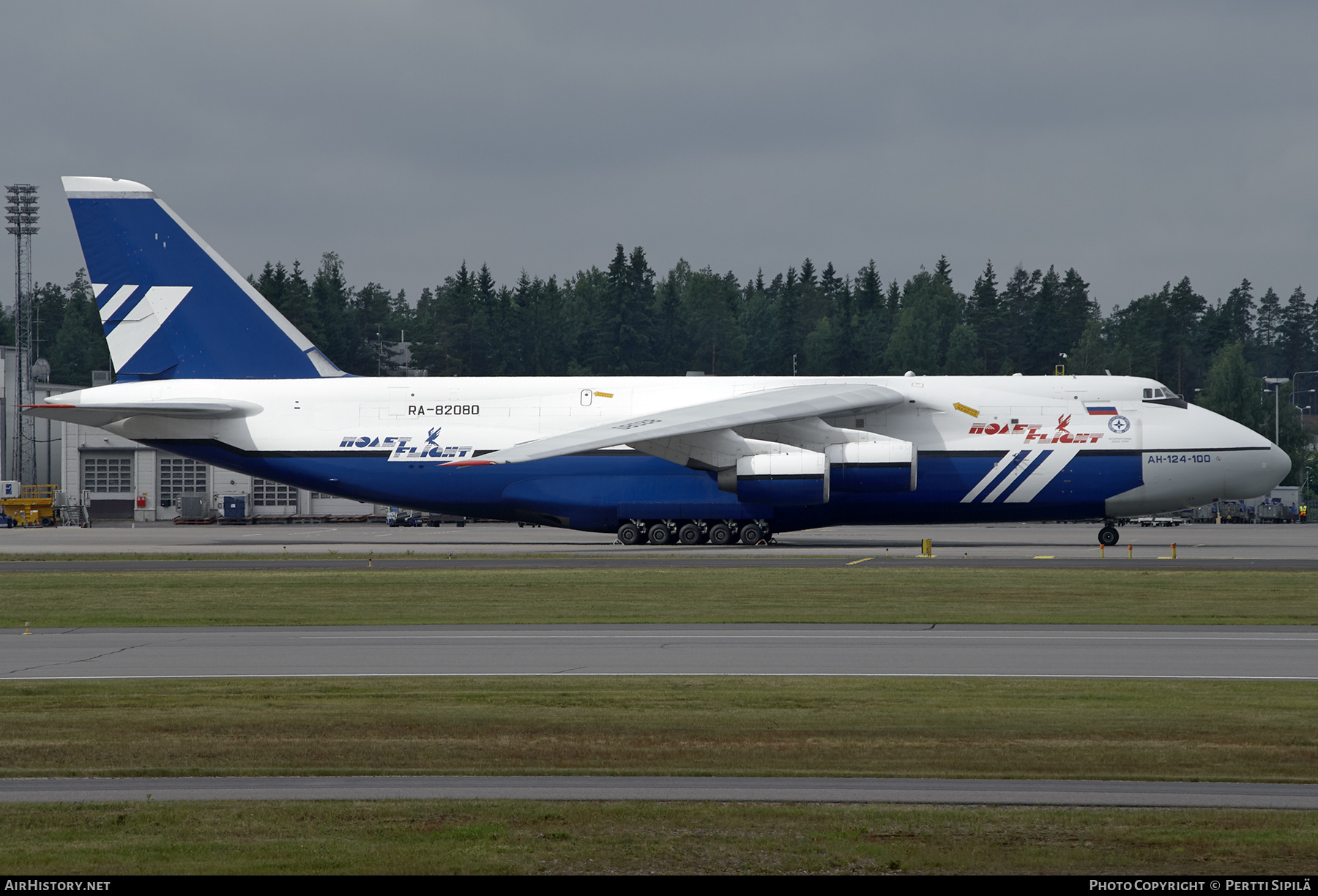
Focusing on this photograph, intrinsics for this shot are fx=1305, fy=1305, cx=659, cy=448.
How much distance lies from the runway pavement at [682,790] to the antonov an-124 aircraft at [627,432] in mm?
25329

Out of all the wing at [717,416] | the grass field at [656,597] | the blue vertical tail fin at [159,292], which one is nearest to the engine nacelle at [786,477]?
the wing at [717,416]

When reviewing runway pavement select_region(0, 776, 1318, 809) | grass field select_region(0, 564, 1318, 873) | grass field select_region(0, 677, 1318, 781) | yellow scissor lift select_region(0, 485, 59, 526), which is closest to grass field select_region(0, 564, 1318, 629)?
grass field select_region(0, 564, 1318, 873)

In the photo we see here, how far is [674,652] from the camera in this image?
17922 millimetres

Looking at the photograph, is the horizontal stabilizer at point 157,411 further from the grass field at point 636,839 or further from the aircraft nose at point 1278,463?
the grass field at point 636,839

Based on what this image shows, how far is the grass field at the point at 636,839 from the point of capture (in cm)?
792

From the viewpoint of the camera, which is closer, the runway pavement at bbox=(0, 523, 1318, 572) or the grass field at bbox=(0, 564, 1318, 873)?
the grass field at bbox=(0, 564, 1318, 873)

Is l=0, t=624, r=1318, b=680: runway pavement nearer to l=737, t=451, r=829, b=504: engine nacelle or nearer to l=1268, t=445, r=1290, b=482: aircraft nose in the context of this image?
l=737, t=451, r=829, b=504: engine nacelle

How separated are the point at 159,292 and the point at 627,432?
55.5ft

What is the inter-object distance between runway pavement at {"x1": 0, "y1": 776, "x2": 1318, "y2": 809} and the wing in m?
24.0

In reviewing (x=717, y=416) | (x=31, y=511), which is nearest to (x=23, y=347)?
(x=31, y=511)

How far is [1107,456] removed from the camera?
3856 cm

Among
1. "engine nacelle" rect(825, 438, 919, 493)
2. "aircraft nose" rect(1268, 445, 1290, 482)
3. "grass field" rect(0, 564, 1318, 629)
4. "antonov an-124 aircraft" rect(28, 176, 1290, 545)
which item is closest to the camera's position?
"grass field" rect(0, 564, 1318, 629)

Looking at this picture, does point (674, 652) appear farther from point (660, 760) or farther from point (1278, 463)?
point (1278, 463)

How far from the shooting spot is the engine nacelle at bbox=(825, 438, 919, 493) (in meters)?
37.2
